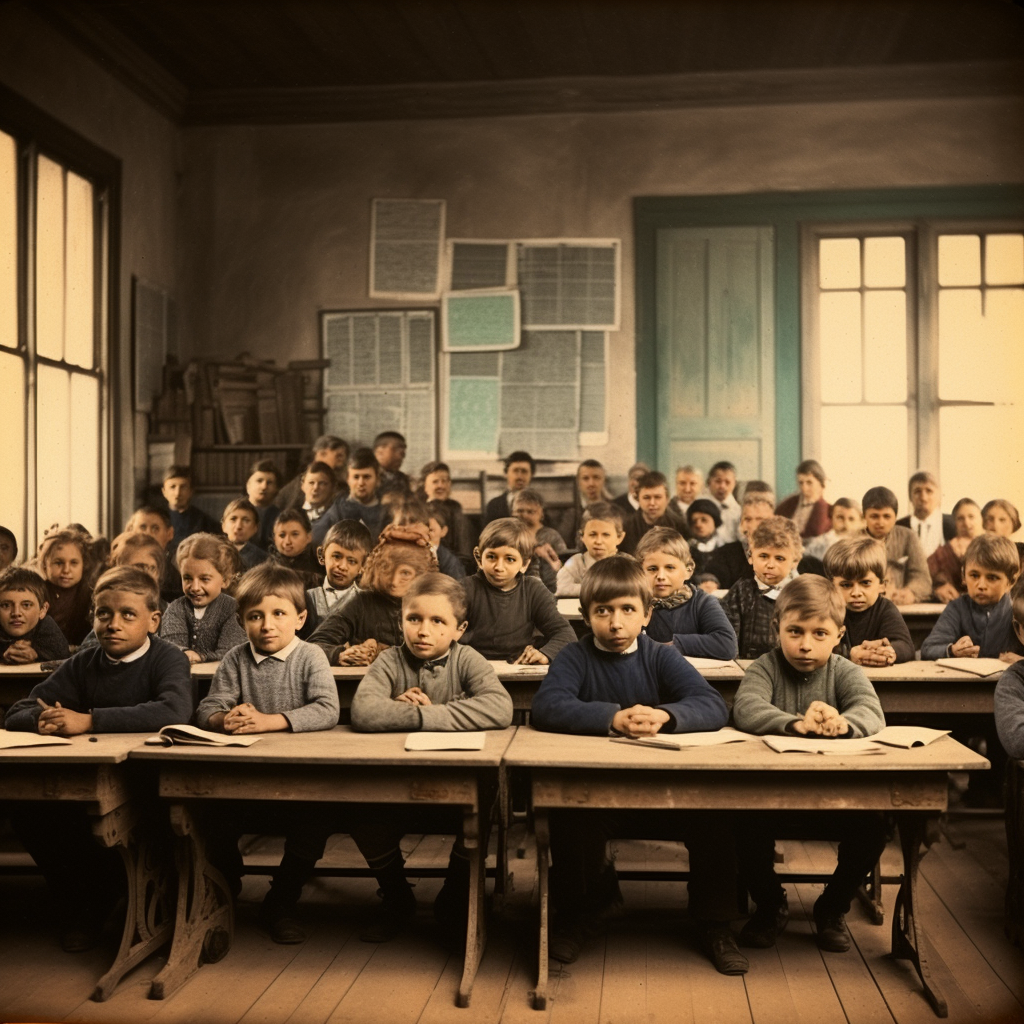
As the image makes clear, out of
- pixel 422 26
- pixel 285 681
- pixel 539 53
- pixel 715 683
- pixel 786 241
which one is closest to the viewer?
pixel 285 681

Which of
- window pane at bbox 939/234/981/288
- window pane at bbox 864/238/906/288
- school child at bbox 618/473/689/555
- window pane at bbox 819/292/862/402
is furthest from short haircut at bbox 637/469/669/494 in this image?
window pane at bbox 939/234/981/288

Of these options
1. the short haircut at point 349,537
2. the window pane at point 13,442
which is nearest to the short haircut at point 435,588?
the short haircut at point 349,537

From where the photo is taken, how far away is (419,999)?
2.85 m

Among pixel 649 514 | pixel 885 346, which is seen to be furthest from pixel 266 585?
pixel 885 346

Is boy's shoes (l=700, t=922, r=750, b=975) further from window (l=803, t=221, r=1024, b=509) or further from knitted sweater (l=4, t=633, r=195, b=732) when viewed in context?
window (l=803, t=221, r=1024, b=509)

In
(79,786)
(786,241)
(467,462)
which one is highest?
(786,241)

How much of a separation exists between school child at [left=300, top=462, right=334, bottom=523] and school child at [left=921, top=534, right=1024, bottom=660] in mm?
3872

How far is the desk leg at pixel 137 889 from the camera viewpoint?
2867mm


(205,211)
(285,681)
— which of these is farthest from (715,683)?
(205,211)

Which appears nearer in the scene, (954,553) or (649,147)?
(954,553)

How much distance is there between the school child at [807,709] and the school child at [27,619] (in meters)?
2.52

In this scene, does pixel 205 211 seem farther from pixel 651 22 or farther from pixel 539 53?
pixel 651 22

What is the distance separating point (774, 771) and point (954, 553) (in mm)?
4076

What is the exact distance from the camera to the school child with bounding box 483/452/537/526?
27.1 ft
